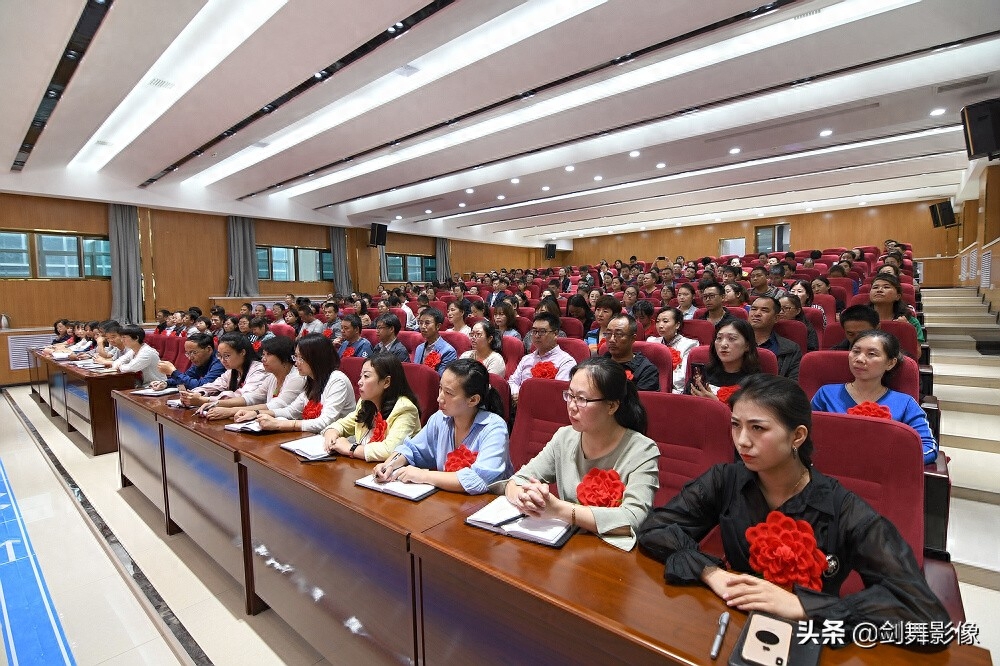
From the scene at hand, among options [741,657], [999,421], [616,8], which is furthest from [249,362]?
[999,421]

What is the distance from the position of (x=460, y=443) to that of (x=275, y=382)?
1.70m

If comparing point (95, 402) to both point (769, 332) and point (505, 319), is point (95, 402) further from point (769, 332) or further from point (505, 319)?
point (769, 332)

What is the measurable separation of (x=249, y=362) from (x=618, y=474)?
2.89m

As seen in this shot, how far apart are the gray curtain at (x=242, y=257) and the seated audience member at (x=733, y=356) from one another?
10350 millimetres

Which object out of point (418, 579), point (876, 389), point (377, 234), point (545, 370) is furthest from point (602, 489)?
point (377, 234)

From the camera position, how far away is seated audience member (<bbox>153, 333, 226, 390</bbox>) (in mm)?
3836

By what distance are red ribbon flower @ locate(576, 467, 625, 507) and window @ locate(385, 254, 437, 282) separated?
1307 centimetres

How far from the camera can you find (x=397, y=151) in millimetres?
7824

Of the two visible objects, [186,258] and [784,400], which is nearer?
[784,400]

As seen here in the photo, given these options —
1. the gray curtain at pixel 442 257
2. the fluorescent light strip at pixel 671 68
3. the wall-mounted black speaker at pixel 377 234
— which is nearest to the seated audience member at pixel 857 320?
the fluorescent light strip at pixel 671 68

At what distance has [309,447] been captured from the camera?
6.52 ft

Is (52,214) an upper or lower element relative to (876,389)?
upper

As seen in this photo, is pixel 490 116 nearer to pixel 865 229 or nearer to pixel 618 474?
pixel 618 474

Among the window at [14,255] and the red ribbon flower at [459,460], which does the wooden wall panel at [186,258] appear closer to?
the window at [14,255]
